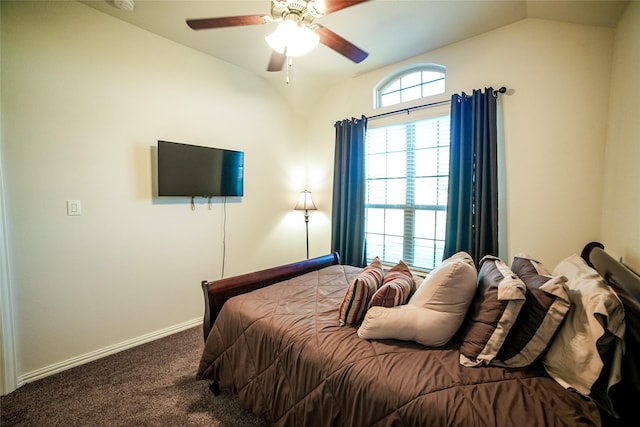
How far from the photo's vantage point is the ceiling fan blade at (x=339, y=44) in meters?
1.70

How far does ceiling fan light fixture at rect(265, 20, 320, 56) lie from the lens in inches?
61.1

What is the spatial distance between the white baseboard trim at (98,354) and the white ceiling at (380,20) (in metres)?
2.78

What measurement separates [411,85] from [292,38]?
6.54 ft

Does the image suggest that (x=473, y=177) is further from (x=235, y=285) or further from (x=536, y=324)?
(x=235, y=285)

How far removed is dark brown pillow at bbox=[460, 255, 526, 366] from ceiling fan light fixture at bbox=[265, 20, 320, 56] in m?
1.63

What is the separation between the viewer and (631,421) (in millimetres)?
857

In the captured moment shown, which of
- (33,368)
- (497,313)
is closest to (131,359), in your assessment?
(33,368)

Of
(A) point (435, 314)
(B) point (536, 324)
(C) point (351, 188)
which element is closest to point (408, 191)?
(C) point (351, 188)

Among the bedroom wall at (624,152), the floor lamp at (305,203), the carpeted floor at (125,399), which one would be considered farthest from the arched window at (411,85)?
the carpeted floor at (125,399)

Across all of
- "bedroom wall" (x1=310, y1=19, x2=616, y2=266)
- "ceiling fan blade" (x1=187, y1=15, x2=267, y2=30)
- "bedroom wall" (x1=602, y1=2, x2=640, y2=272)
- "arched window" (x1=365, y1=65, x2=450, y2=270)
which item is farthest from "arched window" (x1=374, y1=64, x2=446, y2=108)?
"ceiling fan blade" (x1=187, y1=15, x2=267, y2=30)

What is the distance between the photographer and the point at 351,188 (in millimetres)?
3371

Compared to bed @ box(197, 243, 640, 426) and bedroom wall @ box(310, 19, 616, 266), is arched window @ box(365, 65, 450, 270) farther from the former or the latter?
bed @ box(197, 243, 640, 426)

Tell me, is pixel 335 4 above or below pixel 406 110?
above

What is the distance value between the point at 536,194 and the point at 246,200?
2.91 metres
